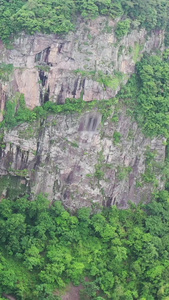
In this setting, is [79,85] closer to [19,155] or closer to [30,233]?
[19,155]

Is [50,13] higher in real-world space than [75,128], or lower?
higher

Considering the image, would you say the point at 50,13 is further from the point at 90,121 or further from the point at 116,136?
the point at 116,136

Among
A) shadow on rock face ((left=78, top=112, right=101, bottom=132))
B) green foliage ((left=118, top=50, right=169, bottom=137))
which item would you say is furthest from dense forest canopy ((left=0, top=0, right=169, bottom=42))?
shadow on rock face ((left=78, top=112, right=101, bottom=132))

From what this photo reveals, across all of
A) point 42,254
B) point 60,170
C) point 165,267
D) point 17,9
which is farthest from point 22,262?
point 17,9

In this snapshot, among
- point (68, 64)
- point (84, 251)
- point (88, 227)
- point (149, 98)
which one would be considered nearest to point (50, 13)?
point (68, 64)

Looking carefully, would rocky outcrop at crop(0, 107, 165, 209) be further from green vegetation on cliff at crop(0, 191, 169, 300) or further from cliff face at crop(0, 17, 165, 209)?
green vegetation on cliff at crop(0, 191, 169, 300)

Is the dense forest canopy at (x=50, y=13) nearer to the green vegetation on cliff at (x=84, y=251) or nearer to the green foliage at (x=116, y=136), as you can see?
the green foliage at (x=116, y=136)
